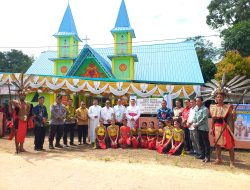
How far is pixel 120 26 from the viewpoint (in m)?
19.8

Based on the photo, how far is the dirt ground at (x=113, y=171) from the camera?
17.0 ft

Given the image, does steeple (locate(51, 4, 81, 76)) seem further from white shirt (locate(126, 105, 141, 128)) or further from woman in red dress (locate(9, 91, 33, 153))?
woman in red dress (locate(9, 91, 33, 153))

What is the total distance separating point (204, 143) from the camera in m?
7.70

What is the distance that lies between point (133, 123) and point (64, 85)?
5.28 m

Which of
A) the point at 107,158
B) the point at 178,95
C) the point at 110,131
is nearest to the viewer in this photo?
the point at 107,158

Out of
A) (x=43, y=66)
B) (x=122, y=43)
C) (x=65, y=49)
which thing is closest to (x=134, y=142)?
(x=122, y=43)

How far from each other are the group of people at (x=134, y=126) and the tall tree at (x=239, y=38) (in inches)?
737

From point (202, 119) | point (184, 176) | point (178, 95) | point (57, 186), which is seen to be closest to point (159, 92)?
point (178, 95)

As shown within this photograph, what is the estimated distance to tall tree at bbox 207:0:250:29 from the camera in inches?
1173

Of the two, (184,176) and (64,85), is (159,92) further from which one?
(184,176)

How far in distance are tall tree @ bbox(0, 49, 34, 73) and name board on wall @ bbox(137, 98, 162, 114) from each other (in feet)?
141

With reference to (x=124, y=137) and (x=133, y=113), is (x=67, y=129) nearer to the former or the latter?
(x=124, y=137)

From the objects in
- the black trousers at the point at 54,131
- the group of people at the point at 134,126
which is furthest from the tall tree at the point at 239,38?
the black trousers at the point at 54,131

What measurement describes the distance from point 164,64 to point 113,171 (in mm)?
14989
